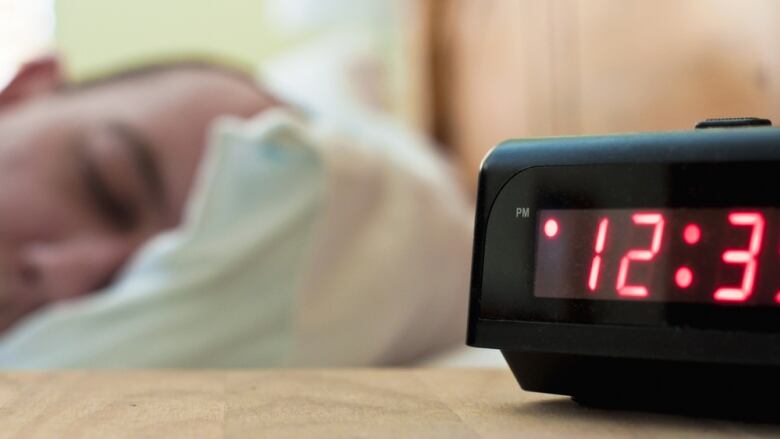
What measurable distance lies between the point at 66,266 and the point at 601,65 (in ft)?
2.34

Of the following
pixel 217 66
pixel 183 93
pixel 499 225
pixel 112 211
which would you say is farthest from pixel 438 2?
pixel 499 225

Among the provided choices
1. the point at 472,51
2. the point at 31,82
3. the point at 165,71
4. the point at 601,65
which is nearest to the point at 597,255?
the point at 601,65

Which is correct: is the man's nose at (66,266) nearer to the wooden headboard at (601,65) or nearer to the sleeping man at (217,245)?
the sleeping man at (217,245)

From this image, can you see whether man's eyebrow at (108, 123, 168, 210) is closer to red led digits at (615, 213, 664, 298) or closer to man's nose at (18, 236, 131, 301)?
man's nose at (18, 236, 131, 301)

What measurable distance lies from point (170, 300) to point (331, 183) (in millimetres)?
185

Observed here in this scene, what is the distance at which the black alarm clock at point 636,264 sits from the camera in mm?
390

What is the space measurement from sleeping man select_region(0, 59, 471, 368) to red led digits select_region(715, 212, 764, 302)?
53 cm

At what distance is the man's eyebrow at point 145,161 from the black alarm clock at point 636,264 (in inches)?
28.2

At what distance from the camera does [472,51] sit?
1969mm

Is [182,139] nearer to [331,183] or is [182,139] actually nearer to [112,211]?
[112,211]

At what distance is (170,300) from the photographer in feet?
2.98

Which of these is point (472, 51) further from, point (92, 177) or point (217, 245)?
point (217, 245)

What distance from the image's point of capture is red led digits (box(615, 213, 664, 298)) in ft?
1.34

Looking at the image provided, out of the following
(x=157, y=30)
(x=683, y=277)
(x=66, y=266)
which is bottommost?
(x=66, y=266)
